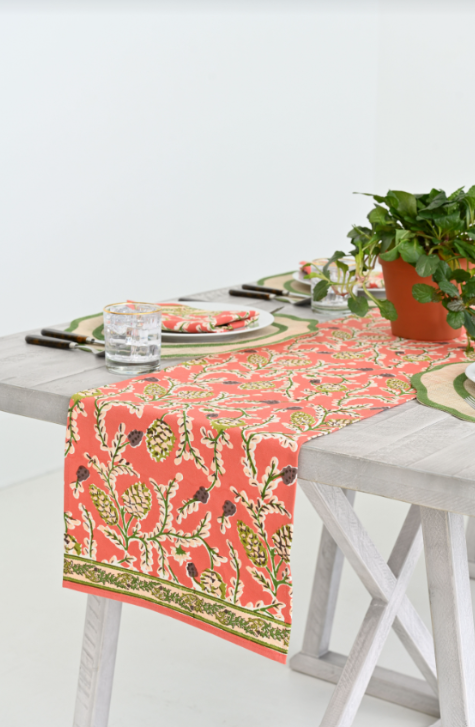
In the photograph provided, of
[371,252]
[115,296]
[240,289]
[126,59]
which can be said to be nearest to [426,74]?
[126,59]

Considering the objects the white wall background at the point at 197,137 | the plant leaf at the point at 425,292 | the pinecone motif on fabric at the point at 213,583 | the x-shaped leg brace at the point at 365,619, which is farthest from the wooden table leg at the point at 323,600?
the white wall background at the point at 197,137

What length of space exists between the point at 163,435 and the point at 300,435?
7.6 inches

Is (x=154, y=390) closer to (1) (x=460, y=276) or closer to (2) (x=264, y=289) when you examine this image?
(1) (x=460, y=276)

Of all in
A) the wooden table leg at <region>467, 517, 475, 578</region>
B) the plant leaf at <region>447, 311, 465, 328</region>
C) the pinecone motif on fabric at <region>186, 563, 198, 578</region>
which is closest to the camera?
the pinecone motif on fabric at <region>186, 563, 198, 578</region>

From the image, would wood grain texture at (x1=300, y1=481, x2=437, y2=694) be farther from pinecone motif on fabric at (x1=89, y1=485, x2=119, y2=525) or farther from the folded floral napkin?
the folded floral napkin

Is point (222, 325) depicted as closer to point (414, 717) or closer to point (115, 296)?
point (414, 717)

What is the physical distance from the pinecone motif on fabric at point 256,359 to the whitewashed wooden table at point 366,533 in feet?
0.44

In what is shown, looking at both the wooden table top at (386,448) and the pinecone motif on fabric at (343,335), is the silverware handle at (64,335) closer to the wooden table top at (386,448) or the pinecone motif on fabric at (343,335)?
→ the wooden table top at (386,448)

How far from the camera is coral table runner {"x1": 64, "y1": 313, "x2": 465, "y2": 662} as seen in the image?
1087 millimetres

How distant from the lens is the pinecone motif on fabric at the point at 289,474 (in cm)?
103

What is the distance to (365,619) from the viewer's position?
4.81 ft

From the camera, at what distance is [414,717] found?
1799 mm

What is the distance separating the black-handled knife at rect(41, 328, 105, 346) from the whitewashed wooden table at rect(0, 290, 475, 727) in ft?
0.14

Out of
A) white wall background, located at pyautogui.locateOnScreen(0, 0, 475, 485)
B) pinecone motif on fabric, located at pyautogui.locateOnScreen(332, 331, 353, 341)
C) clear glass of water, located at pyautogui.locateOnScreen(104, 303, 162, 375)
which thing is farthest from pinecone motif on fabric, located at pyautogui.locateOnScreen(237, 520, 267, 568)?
white wall background, located at pyautogui.locateOnScreen(0, 0, 475, 485)
